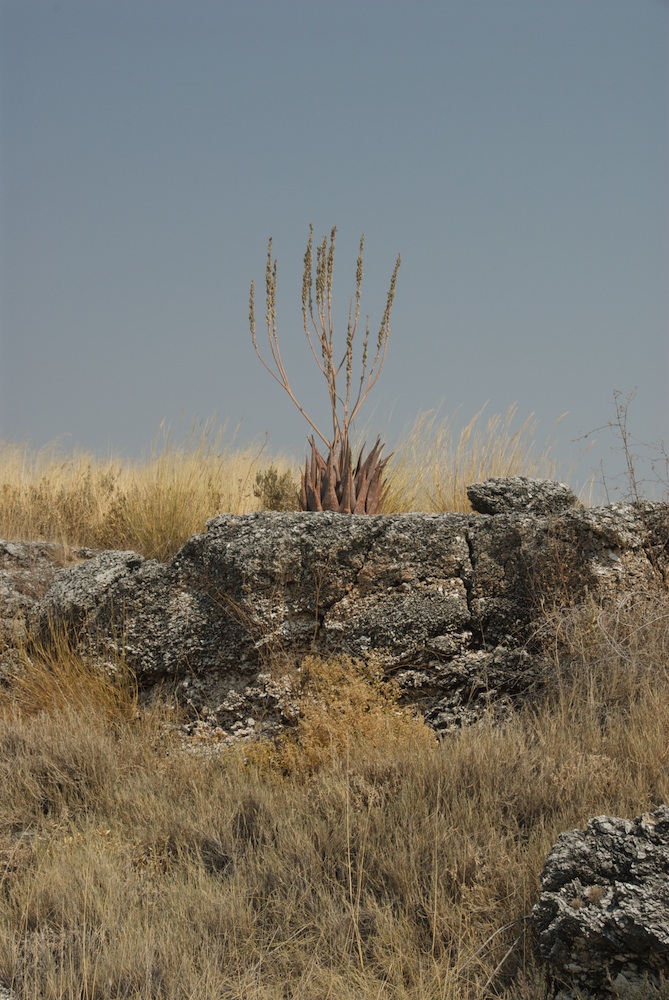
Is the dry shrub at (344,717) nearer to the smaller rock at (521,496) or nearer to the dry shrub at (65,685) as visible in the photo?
the dry shrub at (65,685)

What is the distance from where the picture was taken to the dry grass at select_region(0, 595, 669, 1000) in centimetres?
313

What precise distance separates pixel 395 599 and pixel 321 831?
166 centimetres

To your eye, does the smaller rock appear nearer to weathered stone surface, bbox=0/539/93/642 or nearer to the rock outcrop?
the rock outcrop

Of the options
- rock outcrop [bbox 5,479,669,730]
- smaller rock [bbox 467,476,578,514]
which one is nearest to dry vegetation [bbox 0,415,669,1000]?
rock outcrop [bbox 5,479,669,730]

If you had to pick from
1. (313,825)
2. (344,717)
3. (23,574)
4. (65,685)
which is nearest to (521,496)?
(344,717)

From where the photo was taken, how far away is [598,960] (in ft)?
9.50

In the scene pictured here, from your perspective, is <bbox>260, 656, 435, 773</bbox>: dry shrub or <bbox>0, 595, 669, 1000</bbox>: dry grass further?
<bbox>260, 656, 435, 773</bbox>: dry shrub

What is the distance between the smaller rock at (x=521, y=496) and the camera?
18.9ft

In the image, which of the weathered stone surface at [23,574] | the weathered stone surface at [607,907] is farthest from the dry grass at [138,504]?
the weathered stone surface at [607,907]

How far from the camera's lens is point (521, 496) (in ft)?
18.9

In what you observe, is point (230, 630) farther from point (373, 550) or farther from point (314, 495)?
point (314, 495)

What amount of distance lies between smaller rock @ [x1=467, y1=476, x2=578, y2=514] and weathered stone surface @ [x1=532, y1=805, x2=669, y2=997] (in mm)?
2811

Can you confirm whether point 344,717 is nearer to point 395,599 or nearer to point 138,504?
point 395,599

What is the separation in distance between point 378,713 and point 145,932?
166 cm
